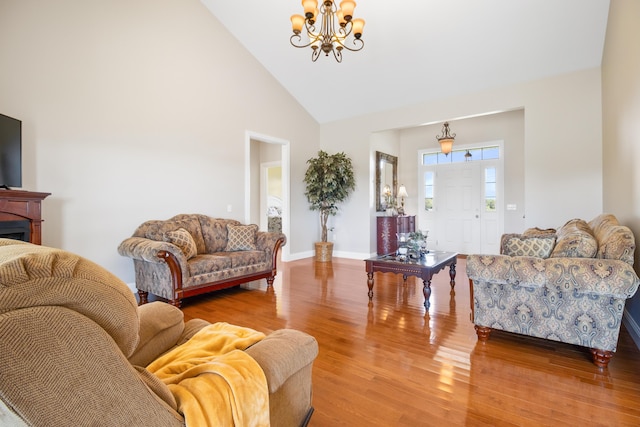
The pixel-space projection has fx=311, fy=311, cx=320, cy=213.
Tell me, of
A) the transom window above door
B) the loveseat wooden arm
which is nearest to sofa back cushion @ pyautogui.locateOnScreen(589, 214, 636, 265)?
the loveseat wooden arm

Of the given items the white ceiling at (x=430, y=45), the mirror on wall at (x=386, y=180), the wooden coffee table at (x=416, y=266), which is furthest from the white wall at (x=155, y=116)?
the wooden coffee table at (x=416, y=266)

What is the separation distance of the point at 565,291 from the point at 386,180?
517 cm

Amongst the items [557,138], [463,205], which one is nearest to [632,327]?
[557,138]

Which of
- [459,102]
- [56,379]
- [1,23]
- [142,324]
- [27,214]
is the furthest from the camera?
[459,102]

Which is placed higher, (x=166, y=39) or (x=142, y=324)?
(x=166, y=39)

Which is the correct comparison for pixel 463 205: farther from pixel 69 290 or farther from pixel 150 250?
pixel 69 290

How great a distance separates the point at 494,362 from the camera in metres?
2.19

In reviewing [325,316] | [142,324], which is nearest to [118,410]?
[142,324]

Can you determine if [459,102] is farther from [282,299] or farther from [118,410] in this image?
[118,410]

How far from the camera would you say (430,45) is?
14.8ft

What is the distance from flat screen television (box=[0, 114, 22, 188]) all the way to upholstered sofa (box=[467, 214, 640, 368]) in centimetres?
402

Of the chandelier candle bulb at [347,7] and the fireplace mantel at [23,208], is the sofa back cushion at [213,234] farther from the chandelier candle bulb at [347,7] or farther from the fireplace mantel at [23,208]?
the chandelier candle bulb at [347,7]

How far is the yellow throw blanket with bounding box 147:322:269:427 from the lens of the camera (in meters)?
0.84

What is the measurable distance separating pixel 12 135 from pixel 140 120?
55.7 inches
